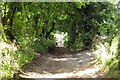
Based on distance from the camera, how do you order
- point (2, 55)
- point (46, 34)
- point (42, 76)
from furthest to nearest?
1. point (46, 34)
2. point (42, 76)
3. point (2, 55)

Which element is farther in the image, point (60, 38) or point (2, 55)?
point (60, 38)

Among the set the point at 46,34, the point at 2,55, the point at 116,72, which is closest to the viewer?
the point at 2,55

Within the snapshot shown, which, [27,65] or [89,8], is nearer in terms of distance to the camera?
[27,65]

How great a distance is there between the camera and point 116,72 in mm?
6336

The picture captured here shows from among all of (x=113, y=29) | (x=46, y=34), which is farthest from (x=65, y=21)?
(x=113, y=29)

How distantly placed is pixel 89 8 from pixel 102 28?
3.12 m

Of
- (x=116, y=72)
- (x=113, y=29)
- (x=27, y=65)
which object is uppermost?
(x=113, y=29)

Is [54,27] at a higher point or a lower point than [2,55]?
higher

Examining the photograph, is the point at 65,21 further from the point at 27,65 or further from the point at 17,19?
the point at 27,65

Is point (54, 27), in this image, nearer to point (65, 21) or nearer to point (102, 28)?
point (65, 21)

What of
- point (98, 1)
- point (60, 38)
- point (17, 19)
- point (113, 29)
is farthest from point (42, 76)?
point (60, 38)

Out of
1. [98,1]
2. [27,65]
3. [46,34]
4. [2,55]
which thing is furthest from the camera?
[46,34]

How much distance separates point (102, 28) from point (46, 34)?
23.9 feet

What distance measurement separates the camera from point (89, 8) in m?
15.0
